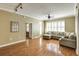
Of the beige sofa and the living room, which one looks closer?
the living room

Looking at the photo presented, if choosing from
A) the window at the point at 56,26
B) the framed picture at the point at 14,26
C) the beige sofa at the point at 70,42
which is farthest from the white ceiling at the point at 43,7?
the window at the point at 56,26

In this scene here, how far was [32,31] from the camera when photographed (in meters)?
8.90

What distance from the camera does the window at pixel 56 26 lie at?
9648 millimetres

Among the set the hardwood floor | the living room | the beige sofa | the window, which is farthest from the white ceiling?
the window

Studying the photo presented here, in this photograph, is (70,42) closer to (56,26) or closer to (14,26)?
(14,26)

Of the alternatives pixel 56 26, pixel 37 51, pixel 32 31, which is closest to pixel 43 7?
pixel 37 51

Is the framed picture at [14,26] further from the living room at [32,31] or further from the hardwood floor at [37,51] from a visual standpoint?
the hardwood floor at [37,51]

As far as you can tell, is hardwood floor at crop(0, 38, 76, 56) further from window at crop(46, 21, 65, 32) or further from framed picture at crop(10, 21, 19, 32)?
window at crop(46, 21, 65, 32)

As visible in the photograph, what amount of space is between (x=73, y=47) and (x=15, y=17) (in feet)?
15.0

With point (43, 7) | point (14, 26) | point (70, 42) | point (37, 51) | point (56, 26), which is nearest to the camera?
point (37, 51)

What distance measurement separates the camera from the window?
380 inches

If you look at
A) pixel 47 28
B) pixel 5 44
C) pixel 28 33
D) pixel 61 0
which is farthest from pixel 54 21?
pixel 61 0

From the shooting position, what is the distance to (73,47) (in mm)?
4715

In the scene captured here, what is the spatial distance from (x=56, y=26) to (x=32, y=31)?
336 centimetres
